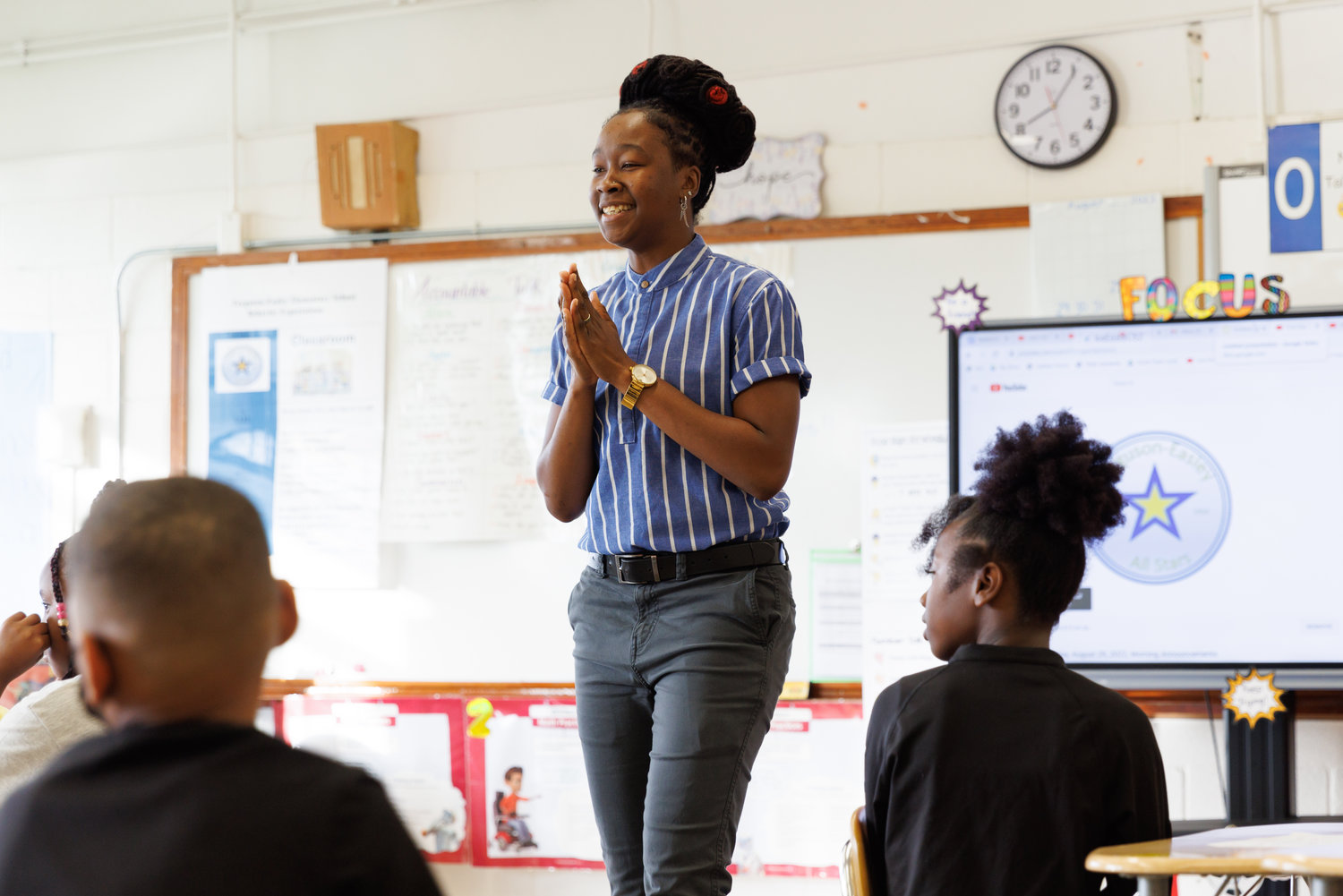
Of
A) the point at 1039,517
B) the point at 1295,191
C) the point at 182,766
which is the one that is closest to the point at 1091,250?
the point at 1295,191

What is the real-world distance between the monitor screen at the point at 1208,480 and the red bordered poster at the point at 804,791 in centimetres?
76

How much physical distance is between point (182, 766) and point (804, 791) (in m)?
2.65

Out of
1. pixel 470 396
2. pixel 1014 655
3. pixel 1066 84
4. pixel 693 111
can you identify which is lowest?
→ pixel 1014 655

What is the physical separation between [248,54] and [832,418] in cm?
214

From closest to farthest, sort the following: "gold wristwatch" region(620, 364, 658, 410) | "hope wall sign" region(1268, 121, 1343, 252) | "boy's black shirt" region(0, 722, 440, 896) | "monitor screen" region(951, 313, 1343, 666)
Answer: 1. "boy's black shirt" region(0, 722, 440, 896)
2. "gold wristwatch" region(620, 364, 658, 410)
3. "monitor screen" region(951, 313, 1343, 666)
4. "hope wall sign" region(1268, 121, 1343, 252)

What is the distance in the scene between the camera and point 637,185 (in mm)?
1557

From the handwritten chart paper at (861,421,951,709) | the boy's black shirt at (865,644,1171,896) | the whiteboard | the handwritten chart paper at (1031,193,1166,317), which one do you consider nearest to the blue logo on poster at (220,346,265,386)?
the whiteboard

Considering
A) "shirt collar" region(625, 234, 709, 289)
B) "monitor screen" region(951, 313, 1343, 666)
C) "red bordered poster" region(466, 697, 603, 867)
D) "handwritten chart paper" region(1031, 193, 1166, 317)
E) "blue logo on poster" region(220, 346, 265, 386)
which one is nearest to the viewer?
"shirt collar" region(625, 234, 709, 289)

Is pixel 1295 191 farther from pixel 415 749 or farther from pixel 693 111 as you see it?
pixel 415 749

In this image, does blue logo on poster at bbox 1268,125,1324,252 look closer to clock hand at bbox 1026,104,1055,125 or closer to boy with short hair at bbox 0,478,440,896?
clock hand at bbox 1026,104,1055,125

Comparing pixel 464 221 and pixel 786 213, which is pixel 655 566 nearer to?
pixel 786 213

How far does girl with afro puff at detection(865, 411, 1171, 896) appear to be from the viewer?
1.38 m

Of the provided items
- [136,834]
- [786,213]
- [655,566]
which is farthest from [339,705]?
[136,834]

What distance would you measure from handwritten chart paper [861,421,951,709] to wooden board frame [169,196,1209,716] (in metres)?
0.15
